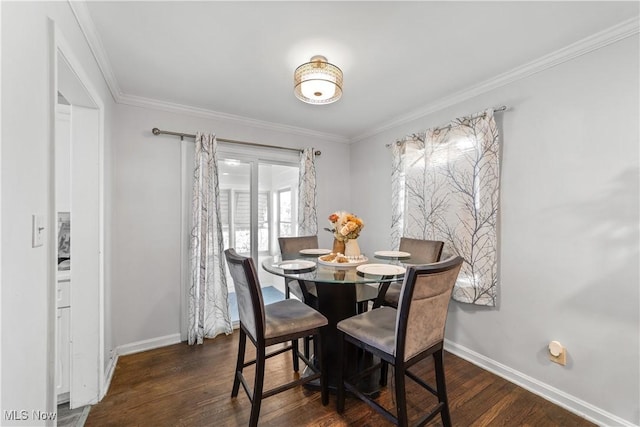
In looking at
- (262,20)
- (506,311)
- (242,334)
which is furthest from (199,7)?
(506,311)

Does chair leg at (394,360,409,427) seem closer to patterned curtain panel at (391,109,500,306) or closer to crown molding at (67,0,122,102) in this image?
patterned curtain panel at (391,109,500,306)

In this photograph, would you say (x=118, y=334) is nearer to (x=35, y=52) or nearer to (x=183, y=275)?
(x=183, y=275)

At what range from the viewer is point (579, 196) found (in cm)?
181

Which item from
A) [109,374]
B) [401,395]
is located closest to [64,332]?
[109,374]

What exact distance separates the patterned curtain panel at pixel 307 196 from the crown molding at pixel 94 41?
198cm

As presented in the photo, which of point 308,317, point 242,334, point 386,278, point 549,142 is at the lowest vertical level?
point 242,334

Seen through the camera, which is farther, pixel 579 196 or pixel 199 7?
pixel 579 196

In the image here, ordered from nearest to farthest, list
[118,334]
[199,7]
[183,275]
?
[199,7]
[118,334]
[183,275]

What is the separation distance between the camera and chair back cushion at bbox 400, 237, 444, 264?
2.42 metres

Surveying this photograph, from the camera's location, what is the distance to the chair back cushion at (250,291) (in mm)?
1560

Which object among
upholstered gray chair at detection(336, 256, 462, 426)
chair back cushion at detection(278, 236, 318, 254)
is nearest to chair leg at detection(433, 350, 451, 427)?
upholstered gray chair at detection(336, 256, 462, 426)

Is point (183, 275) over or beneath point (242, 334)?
over

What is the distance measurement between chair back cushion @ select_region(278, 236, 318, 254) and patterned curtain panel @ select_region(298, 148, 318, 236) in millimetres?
428

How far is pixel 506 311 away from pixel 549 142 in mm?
1332
